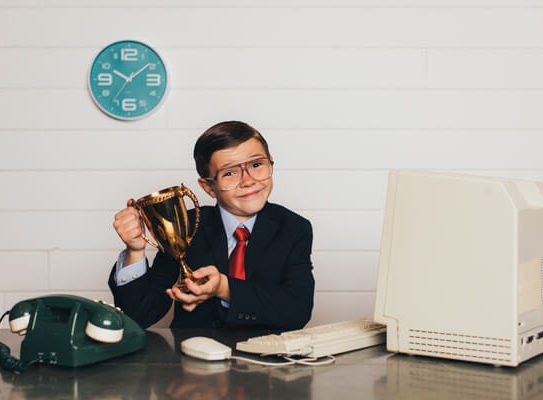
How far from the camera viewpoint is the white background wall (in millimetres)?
2504

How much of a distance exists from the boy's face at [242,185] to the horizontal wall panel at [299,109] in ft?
2.61

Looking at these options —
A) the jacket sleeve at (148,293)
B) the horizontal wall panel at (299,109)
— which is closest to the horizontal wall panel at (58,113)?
the horizontal wall panel at (299,109)

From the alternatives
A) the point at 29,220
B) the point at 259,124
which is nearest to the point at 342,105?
Answer: the point at 259,124

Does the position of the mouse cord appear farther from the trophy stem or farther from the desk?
the trophy stem

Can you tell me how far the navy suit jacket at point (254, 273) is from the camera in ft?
5.19

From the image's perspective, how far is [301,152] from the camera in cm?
252

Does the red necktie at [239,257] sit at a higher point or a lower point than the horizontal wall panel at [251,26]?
lower

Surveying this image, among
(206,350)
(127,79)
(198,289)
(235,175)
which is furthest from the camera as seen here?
(127,79)

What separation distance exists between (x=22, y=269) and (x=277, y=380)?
1.83m

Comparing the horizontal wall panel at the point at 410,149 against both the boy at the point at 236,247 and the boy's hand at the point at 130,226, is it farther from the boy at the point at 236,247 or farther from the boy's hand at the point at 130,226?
the boy's hand at the point at 130,226

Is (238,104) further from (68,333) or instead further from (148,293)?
(68,333)

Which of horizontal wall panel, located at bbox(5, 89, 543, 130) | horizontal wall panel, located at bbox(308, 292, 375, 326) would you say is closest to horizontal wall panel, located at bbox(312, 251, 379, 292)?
horizontal wall panel, located at bbox(308, 292, 375, 326)

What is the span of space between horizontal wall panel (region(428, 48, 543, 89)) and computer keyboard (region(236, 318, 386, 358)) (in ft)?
5.04

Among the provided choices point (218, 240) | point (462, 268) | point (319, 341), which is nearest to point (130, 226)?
point (218, 240)
